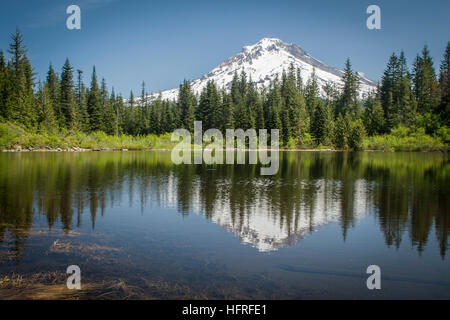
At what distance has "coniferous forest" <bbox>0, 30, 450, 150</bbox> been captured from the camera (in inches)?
2749

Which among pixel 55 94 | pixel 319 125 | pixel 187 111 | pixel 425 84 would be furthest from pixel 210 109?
pixel 425 84

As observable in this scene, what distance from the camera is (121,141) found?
8331cm

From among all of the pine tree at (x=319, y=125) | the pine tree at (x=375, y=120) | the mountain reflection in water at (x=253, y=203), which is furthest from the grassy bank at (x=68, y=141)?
the pine tree at (x=375, y=120)

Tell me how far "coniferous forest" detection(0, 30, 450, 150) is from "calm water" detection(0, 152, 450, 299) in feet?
170

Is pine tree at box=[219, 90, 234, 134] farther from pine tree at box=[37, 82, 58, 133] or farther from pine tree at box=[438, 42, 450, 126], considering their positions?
pine tree at box=[438, 42, 450, 126]

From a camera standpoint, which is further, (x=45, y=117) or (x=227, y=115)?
(x=227, y=115)

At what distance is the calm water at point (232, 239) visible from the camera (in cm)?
728

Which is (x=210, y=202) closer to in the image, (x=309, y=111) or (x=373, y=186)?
(x=373, y=186)

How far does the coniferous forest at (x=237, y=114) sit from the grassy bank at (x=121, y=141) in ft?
0.65

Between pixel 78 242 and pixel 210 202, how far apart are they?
7.39m

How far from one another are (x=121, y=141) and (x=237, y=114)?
34.4 m

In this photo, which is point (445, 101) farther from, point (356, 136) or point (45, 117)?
point (45, 117)

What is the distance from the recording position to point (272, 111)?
9512 cm

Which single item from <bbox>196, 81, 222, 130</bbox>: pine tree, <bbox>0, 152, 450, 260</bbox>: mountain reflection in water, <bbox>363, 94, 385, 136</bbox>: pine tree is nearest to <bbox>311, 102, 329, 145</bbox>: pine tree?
<bbox>363, 94, 385, 136</bbox>: pine tree
